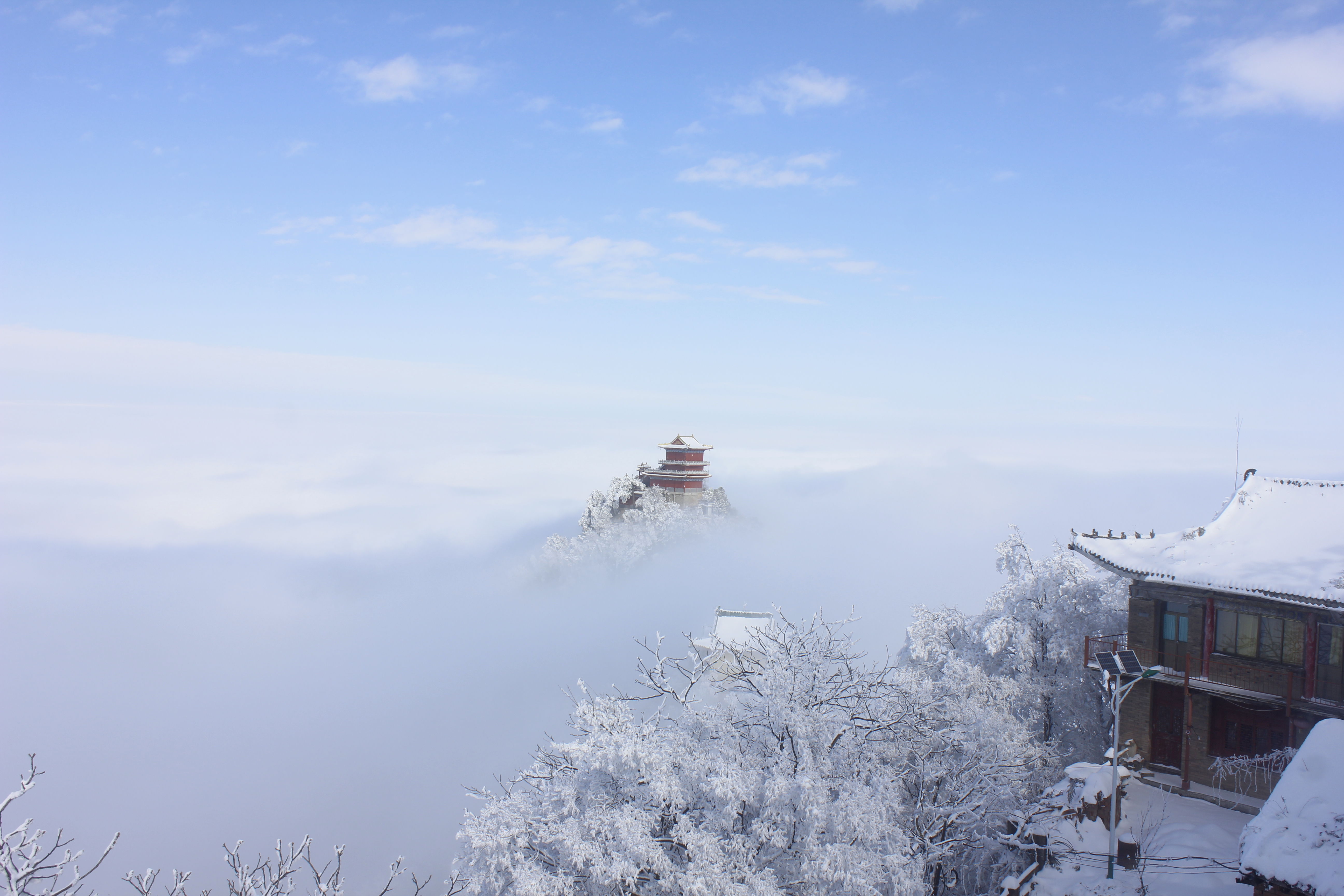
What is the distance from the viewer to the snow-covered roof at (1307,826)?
1149 centimetres

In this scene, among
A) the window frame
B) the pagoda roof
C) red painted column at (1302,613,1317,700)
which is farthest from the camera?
the pagoda roof

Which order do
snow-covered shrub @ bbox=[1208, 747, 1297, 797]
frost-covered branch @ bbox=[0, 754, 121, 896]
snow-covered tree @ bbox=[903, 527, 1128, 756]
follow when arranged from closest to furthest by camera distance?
frost-covered branch @ bbox=[0, 754, 121, 896] < snow-covered shrub @ bbox=[1208, 747, 1297, 797] < snow-covered tree @ bbox=[903, 527, 1128, 756]

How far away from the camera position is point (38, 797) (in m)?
141

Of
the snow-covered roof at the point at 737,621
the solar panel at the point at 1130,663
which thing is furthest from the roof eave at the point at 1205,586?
the snow-covered roof at the point at 737,621

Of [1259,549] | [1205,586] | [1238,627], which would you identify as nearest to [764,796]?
[1205,586]

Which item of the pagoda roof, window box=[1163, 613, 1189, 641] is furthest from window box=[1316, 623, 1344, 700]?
the pagoda roof

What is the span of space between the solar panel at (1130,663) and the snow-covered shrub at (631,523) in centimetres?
8159

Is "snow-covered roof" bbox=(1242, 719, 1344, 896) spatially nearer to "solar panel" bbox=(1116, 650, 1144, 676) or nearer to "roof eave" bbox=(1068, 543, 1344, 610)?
"solar panel" bbox=(1116, 650, 1144, 676)

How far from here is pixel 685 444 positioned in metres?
97.0

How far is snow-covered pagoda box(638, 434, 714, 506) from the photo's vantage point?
3846 inches

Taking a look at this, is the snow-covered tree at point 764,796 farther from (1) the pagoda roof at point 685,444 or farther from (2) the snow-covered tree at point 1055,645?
(1) the pagoda roof at point 685,444

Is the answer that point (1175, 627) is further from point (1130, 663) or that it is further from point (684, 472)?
point (684, 472)

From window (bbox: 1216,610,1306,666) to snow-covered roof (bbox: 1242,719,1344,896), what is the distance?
8.01 metres

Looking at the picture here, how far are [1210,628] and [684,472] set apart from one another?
78.3 metres
